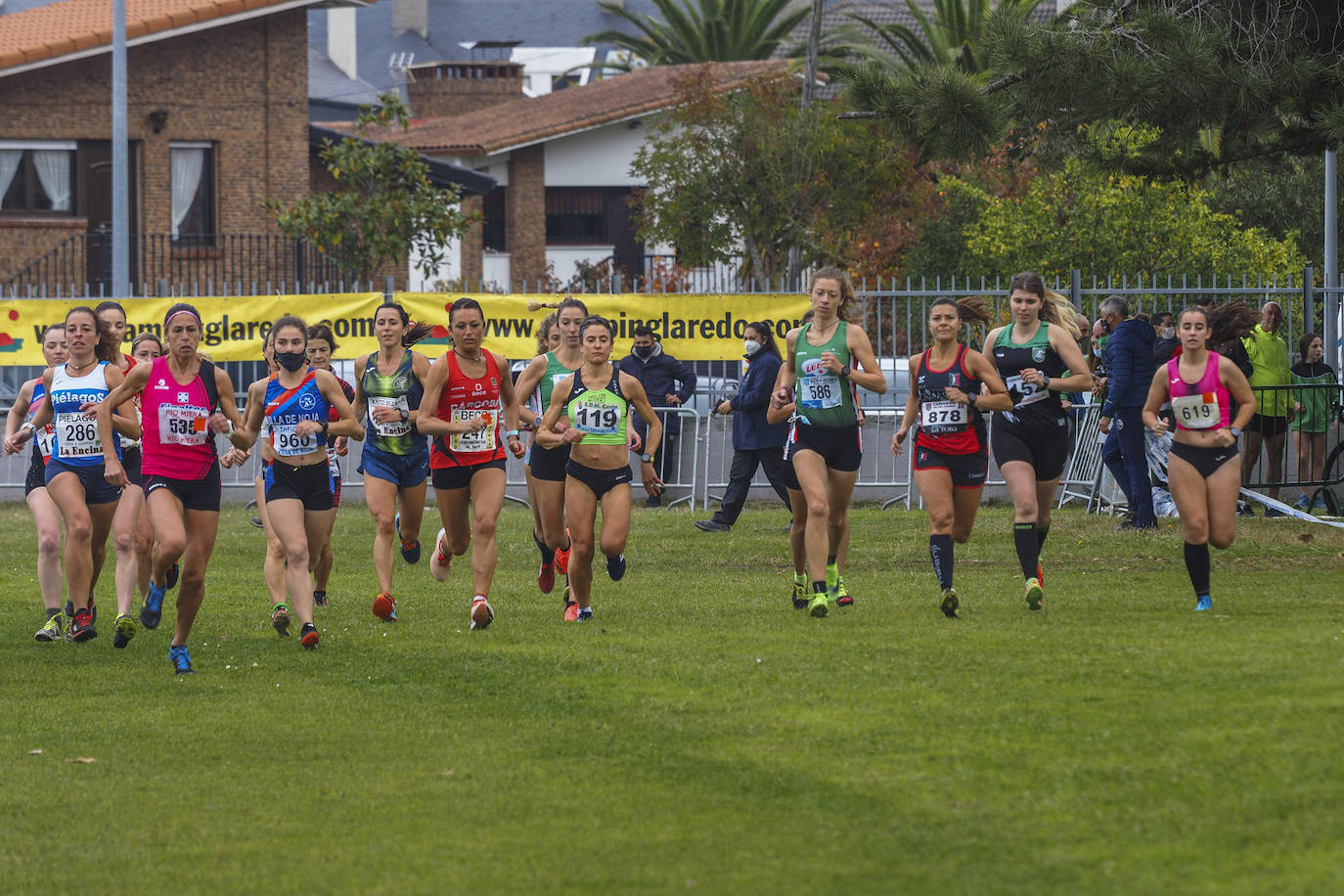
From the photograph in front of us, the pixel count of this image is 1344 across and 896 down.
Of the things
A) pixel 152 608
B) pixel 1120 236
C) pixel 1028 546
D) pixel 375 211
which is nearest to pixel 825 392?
pixel 1028 546

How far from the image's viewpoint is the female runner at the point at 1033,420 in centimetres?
1178

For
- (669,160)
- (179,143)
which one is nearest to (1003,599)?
(669,160)

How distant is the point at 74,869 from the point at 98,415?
4565 mm

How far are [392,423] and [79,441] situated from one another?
1.92 m

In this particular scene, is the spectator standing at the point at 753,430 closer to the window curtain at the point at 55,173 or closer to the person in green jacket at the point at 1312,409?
the person in green jacket at the point at 1312,409

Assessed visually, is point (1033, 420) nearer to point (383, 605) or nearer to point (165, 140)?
point (383, 605)

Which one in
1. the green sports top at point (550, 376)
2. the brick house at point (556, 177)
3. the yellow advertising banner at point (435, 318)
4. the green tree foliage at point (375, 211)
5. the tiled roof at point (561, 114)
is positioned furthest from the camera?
the brick house at point (556, 177)

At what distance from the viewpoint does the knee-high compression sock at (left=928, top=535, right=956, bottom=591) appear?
38.0 feet

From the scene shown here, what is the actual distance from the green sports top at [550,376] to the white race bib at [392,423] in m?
0.92

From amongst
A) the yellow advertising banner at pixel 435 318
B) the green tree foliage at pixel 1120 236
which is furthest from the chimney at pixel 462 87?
the yellow advertising banner at pixel 435 318

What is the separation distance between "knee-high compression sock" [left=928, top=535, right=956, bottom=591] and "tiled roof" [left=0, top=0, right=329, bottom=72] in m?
25.6

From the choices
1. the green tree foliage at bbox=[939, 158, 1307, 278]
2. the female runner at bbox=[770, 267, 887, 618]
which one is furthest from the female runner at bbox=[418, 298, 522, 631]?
the green tree foliage at bbox=[939, 158, 1307, 278]

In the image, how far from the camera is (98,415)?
1073cm

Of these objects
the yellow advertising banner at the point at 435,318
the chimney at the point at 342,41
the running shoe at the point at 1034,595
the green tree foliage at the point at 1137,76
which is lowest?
the running shoe at the point at 1034,595
